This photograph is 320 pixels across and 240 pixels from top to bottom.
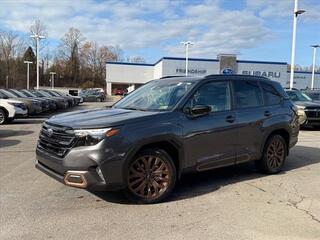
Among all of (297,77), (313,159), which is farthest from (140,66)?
(313,159)

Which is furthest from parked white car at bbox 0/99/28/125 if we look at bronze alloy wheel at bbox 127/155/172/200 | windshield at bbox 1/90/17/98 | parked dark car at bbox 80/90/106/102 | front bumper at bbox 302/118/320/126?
parked dark car at bbox 80/90/106/102

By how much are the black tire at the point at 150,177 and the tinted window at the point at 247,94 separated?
1905 millimetres

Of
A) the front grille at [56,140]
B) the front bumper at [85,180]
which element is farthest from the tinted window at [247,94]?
the front grille at [56,140]

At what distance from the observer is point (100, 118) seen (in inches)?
237

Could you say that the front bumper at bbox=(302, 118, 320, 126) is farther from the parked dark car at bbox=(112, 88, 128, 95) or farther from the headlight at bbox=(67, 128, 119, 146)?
the parked dark car at bbox=(112, 88, 128, 95)

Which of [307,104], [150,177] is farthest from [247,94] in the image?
[307,104]

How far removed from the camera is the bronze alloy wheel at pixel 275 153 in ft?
26.6

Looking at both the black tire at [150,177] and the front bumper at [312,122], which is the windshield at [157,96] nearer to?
the black tire at [150,177]

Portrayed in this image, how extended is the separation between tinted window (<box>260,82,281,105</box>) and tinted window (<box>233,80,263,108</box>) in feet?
0.55

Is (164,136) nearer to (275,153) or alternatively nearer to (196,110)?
(196,110)

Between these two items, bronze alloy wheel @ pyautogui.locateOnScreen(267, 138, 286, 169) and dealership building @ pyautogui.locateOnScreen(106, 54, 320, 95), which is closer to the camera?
bronze alloy wheel @ pyautogui.locateOnScreen(267, 138, 286, 169)

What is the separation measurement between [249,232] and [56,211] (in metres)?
2.42

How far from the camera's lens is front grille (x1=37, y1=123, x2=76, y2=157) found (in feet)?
18.9

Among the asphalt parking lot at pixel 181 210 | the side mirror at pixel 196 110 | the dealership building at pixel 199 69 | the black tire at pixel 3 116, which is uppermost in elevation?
the dealership building at pixel 199 69
